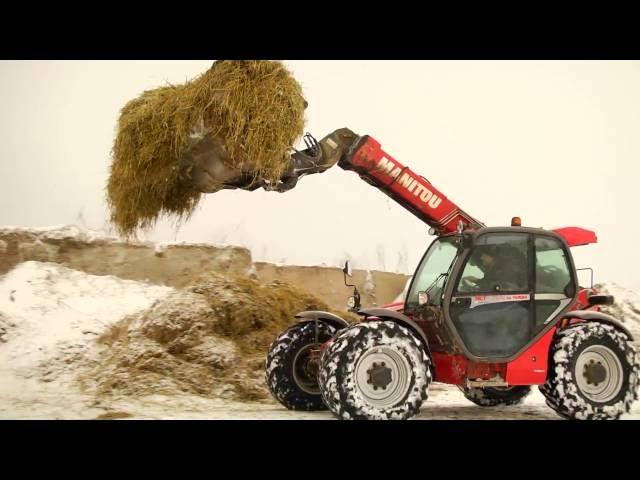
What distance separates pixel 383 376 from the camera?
526cm

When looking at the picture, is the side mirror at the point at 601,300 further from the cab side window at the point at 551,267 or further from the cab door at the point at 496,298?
the cab door at the point at 496,298

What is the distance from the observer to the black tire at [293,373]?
21.5 feet

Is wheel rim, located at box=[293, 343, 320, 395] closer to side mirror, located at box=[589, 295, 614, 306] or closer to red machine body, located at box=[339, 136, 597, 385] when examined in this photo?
red machine body, located at box=[339, 136, 597, 385]

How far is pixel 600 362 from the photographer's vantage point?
18.8 feet

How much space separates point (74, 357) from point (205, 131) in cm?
397

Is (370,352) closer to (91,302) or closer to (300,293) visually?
(300,293)

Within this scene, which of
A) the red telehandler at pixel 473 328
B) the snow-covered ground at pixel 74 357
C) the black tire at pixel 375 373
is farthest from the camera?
the snow-covered ground at pixel 74 357

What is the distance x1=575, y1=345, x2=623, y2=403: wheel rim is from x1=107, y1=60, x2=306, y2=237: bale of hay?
2862 millimetres

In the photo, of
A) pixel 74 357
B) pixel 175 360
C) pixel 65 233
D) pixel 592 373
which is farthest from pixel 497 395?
pixel 65 233

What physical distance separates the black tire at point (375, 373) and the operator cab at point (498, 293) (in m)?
0.48

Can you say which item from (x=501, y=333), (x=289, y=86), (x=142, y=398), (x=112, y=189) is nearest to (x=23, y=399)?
(x=142, y=398)

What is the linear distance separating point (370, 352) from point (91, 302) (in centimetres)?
561

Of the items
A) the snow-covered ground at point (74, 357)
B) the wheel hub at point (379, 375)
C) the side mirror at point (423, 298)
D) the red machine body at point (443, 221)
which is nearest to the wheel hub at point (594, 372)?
the red machine body at point (443, 221)

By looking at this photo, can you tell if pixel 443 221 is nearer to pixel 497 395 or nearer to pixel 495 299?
pixel 495 299
